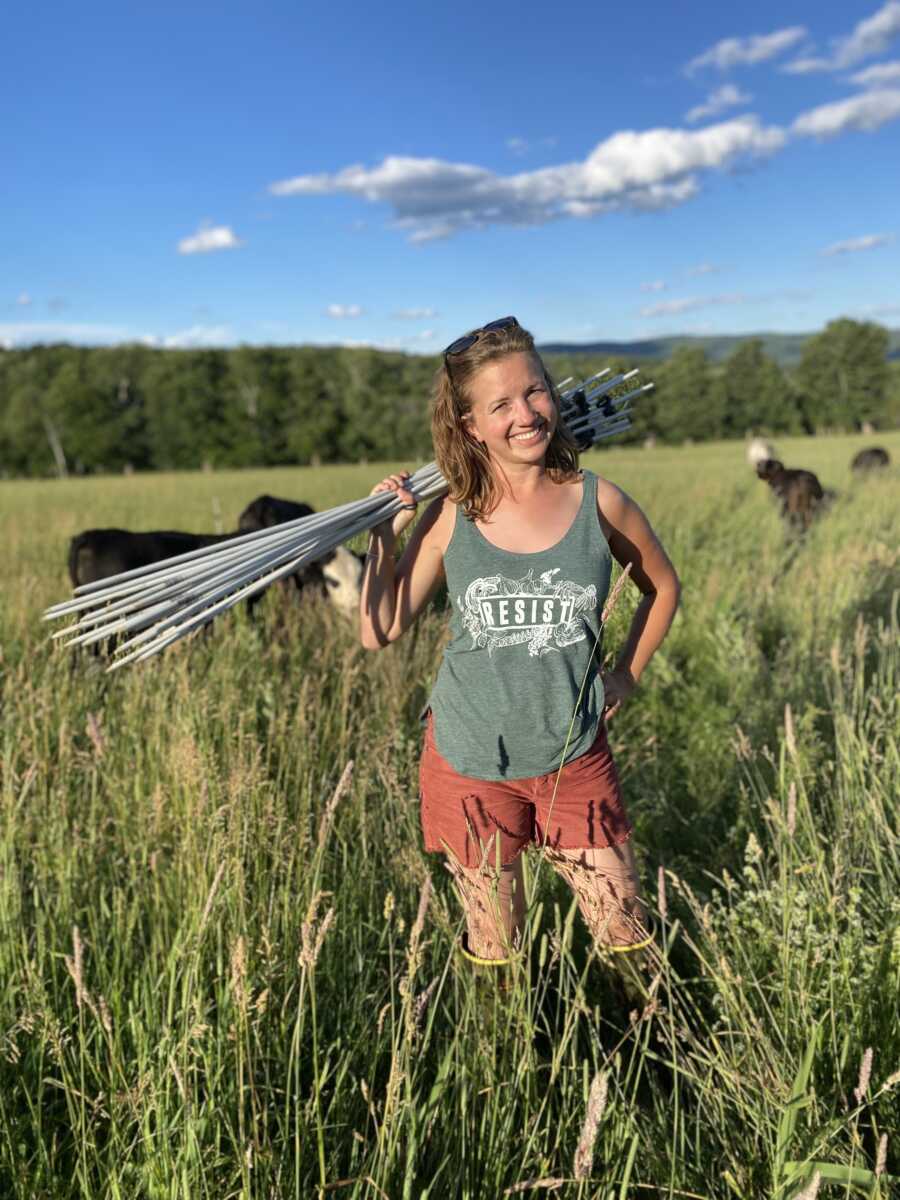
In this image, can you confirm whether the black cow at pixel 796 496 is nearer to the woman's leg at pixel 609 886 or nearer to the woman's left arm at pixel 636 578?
the woman's left arm at pixel 636 578

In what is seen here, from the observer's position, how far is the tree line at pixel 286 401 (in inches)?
1916

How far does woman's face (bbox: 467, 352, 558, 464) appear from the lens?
1.88m

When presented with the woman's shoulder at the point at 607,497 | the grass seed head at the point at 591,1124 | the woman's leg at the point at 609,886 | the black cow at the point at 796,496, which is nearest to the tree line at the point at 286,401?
the black cow at the point at 796,496

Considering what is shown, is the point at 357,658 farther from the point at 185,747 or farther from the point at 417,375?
the point at 417,375

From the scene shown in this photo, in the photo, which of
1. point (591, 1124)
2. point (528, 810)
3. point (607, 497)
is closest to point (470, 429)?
point (607, 497)

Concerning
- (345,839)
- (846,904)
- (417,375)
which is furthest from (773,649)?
(417,375)

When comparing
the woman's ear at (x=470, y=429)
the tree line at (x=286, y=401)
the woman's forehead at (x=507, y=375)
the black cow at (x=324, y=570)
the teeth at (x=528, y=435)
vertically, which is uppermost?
the tree line at (x=286, y=401)

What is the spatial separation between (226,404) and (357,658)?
177 ft

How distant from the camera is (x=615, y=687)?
209 cm

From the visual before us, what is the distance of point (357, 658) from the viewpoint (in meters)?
4.75

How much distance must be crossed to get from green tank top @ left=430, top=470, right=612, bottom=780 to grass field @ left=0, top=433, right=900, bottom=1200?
0.36 metres

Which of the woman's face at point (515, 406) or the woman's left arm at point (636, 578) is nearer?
the woman's face at point (515, 406)

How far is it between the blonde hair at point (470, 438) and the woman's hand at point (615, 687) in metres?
0.55

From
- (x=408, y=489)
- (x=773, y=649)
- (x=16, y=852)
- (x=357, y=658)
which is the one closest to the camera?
(x=408, y=489)
